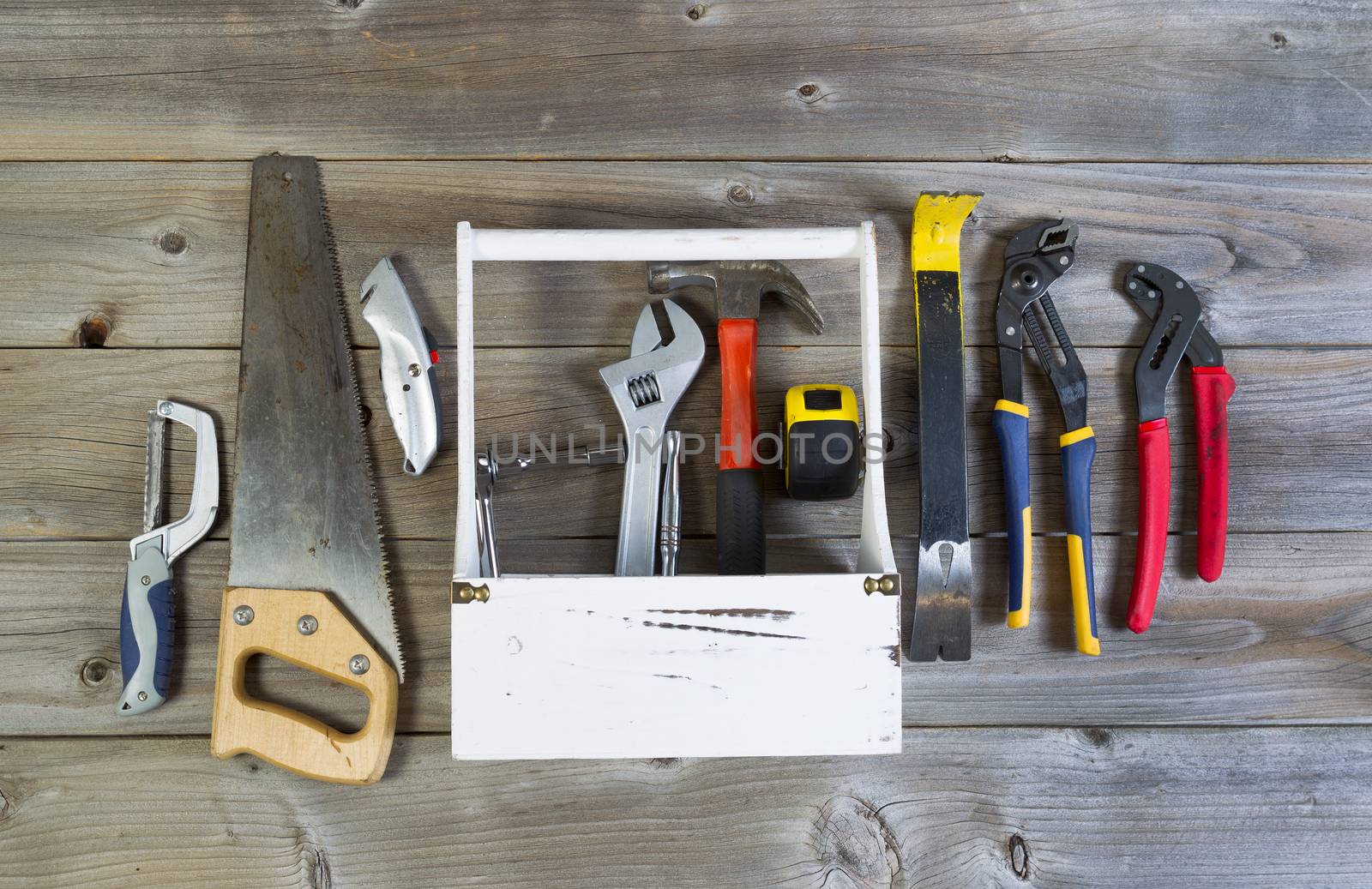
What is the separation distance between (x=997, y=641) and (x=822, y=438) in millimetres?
317

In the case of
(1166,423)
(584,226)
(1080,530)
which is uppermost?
(584,226)

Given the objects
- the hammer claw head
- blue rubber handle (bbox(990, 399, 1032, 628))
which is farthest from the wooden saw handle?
blue rubber handle (bbox(990, 399, 1032, 628))

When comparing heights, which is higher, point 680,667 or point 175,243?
point 175,243

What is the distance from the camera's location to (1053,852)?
87cm

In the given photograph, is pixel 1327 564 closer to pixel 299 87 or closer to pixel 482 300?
pixel 482 300

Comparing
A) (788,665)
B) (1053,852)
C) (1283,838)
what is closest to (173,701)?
(788,665)

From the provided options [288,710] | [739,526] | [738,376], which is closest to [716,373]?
[738,376]

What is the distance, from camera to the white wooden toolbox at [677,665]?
706mm

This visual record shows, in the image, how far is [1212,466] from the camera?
33.3 inches

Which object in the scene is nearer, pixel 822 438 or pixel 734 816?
pixel 822 438

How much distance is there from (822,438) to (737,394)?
3.6 inches

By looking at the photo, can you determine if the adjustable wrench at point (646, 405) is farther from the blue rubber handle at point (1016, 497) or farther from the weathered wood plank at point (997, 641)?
the blue rubber handle at point (1016, 497)

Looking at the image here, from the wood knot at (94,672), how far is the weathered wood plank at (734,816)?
2.5 inches

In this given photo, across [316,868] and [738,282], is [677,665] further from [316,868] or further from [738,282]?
[316,868]
